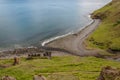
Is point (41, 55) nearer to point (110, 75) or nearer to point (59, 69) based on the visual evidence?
point (59, 69)

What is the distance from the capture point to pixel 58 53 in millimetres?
144375

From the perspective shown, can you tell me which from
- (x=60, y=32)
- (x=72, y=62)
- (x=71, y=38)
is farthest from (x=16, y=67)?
(x=60, y=32)

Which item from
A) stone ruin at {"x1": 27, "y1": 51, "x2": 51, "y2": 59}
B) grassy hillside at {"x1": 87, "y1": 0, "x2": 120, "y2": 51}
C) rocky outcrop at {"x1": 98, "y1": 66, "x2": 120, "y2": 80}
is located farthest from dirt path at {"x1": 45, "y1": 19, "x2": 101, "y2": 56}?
rocky outcrop at {"x1": 98, "y1": 66, "x2": 120, "y2": 80}

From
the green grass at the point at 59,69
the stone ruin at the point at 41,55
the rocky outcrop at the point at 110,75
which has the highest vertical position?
the rocky outcrop at the point at 110,75

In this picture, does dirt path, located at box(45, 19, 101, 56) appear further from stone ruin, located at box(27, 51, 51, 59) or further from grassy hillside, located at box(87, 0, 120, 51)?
stone ruin, located at box(27, 51, 51, 59)

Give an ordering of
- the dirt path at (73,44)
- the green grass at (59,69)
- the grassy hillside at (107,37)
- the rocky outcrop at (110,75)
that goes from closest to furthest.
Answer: the rocky outcrop at (110,75) < the green grass at (59,69) < the dirt path at (73,44) < the grassy hillside at (107,37)

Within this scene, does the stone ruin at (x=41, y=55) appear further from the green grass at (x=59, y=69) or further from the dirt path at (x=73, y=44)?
the dirt path at (x=73, y=44)

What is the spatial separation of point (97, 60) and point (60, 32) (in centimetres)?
6578

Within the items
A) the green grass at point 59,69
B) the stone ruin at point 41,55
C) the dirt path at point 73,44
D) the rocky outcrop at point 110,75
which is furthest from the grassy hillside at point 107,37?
the rocky outcrop at point 110,75

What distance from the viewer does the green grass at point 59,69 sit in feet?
317

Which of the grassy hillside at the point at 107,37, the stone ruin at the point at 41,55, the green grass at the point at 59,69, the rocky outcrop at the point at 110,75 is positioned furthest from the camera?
the grassy hillside at the point at 107,37

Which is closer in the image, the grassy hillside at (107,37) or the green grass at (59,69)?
the green grass at (59,69)

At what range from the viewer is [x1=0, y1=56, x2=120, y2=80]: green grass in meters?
96.6

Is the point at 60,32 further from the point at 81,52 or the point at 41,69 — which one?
the point at 41,69
